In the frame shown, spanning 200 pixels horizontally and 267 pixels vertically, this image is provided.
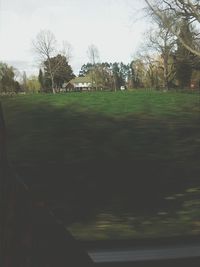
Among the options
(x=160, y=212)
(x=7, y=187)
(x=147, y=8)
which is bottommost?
(x=160, y=212)

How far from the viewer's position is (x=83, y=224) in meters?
5.17

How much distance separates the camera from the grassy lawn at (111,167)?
534cm

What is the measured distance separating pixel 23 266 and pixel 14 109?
704 centimetres

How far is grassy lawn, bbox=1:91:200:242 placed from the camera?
5344mm

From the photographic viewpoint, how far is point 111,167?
257 inches

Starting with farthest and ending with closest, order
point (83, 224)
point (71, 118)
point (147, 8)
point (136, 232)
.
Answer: point (147, 8) → point (71, 118) → point (83, 224) → point (136, 232)

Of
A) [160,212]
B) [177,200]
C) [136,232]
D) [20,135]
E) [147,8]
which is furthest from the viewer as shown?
[147,8]

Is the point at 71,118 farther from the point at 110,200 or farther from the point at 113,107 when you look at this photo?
the point at 110,200

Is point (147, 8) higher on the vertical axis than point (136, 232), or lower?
higher

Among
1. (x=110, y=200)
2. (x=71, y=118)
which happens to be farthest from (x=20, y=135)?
(x=110, y=200)

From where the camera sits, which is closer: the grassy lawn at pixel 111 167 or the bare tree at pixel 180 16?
the grassy lawn at pixel 111 167

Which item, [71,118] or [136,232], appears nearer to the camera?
[136,232]

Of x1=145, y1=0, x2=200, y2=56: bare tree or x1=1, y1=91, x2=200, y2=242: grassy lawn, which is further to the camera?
x1=145, y1=0, x2=200, y2=56: bare tree

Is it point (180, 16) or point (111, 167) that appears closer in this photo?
point (111, 167)
